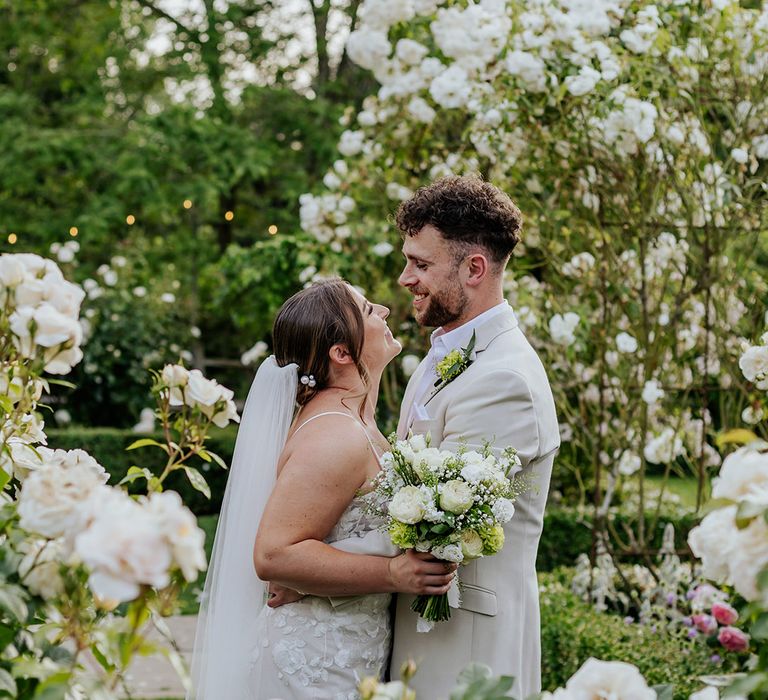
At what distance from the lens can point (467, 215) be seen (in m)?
2.81

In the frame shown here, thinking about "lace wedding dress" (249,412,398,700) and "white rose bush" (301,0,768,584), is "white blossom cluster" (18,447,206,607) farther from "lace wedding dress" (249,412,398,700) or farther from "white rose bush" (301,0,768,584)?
"white rose bush" (301,0,768,584)

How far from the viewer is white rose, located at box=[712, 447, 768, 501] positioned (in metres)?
1.37

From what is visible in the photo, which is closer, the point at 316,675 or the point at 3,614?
Answer: the point at 3,614

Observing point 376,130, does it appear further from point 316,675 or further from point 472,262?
point 316,675

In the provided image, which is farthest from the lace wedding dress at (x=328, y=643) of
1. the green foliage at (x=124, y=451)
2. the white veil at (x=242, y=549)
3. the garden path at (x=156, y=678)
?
the green foliage at (x=124, y=451)

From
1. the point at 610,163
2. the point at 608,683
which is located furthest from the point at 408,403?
the point at 610,163

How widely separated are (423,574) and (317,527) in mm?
332

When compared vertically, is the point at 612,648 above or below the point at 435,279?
below

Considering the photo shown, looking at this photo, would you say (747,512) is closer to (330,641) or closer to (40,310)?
(40,310)

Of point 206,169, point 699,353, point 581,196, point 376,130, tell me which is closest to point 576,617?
point 699,353

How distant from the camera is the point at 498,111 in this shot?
16.6ft

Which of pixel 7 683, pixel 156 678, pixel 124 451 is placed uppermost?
pixel 124 451

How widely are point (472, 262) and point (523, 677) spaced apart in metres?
1.12

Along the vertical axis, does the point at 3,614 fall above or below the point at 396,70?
below
